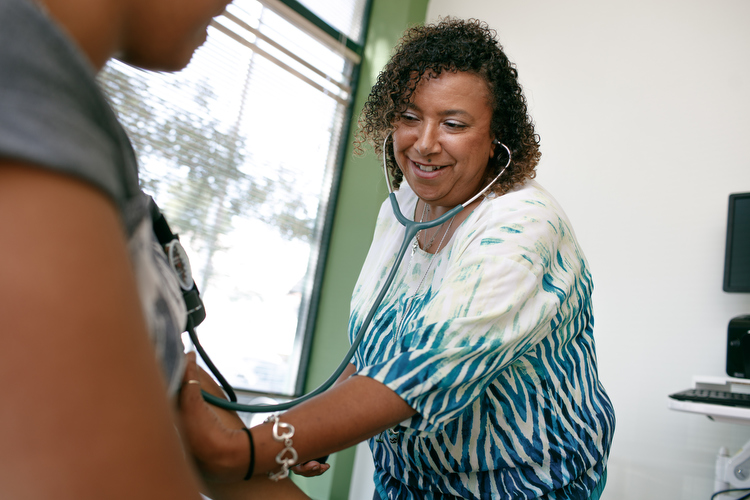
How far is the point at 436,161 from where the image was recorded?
1.27 m

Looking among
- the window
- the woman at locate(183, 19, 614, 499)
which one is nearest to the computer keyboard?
the woman at locate(183, 19, 614, 499)

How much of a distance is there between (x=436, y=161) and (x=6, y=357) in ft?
3.67

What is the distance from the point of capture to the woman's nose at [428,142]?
4.13 ft

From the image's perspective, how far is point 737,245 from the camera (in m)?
2.09

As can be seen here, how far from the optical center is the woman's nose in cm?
126

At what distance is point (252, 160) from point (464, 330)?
92.8 inches

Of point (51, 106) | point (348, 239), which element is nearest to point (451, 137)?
point (51, 106)

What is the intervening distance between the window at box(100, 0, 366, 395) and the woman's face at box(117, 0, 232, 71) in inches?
87.9

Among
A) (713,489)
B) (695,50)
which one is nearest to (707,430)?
(713,489)

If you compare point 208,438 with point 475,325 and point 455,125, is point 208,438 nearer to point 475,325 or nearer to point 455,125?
point 475,325

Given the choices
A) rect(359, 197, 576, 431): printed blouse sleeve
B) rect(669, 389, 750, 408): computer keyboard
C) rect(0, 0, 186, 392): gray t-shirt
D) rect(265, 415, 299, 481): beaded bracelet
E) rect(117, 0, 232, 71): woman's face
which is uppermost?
rect(117, 0, 232, 71): woman's face

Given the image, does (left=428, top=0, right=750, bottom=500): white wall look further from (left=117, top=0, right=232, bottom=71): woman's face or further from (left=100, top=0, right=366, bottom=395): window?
(left=117, top=0, right=232, bottom=71): woman's face

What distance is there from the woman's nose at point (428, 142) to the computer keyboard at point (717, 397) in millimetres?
1109

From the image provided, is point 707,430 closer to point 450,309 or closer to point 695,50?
point 695,50
